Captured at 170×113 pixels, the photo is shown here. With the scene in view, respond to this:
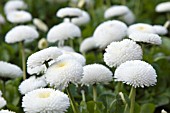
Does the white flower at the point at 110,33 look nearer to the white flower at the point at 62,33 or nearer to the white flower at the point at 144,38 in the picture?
the white flower at the point at 62,33

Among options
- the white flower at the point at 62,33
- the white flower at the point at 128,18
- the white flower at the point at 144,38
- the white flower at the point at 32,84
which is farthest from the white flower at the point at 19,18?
the white flower at the point at 144,38

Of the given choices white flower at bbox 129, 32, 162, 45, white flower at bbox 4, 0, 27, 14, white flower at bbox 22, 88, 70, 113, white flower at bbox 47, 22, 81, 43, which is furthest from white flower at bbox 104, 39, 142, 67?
white flower at bbox 4, 0, 27, 14

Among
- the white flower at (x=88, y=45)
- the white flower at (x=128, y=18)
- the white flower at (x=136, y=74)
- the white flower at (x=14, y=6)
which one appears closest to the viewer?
the white flower at (x=136, y=74)

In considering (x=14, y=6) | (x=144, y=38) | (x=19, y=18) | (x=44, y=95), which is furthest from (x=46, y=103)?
(x=14, y=6)

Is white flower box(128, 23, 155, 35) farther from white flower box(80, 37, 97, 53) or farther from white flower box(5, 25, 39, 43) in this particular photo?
white flower box(5, 25, 39, 43)

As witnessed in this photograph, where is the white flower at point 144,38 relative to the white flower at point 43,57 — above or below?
above

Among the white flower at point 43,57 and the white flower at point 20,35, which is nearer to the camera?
the white flower at point 43,57

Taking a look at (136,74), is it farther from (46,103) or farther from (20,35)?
(20,35)
